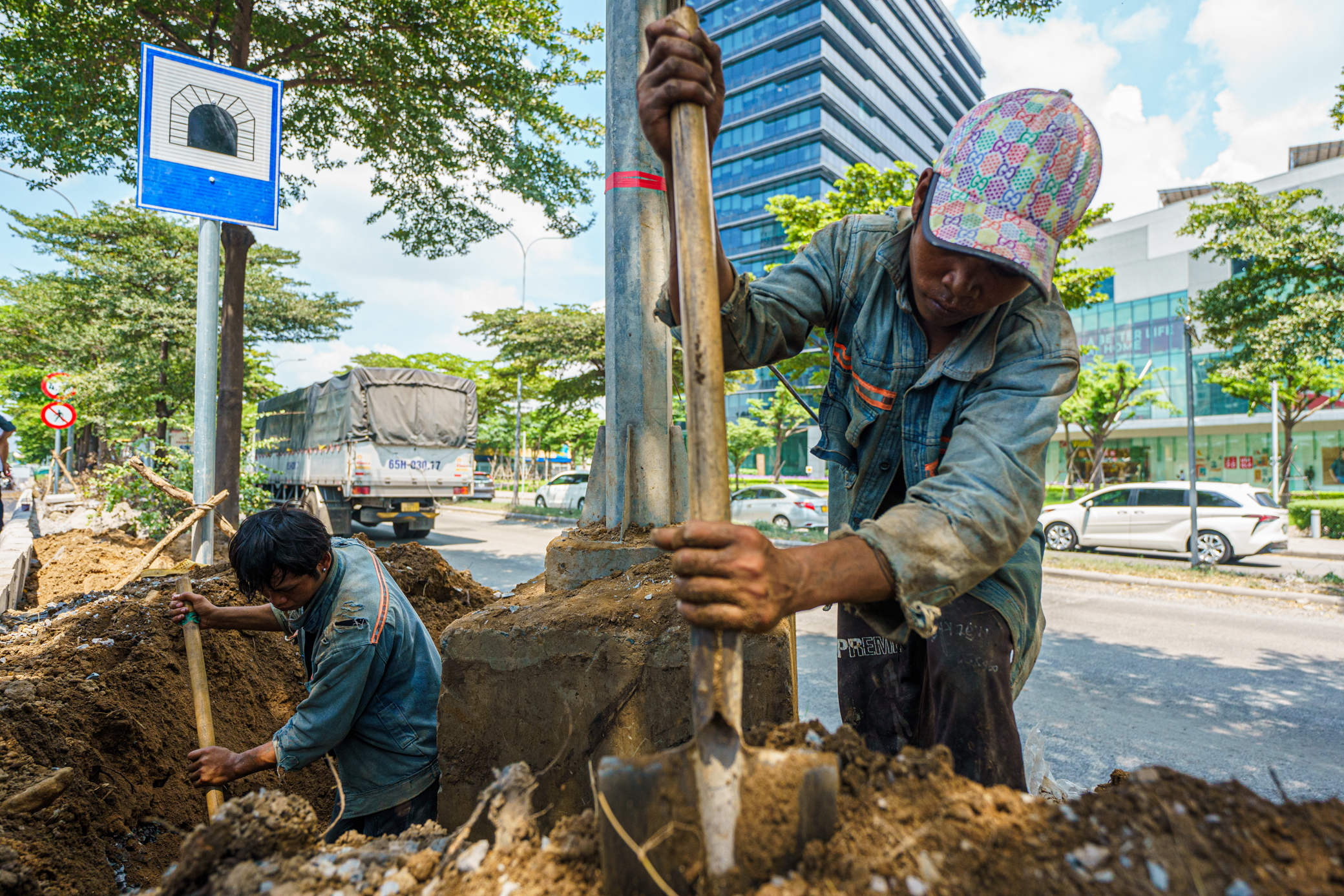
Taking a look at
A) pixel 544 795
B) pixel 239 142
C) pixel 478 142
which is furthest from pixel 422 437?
pixel 544 795

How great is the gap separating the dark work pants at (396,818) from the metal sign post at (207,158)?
2.60 metres

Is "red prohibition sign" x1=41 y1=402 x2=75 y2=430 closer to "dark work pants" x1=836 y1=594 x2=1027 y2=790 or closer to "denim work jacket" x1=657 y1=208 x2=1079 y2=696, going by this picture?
"denim work jacket" x1=657 y1=208 x2=1079 y2=696

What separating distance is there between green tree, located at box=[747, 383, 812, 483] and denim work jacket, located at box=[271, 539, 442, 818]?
23620 millimetres

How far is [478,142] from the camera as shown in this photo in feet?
25.5

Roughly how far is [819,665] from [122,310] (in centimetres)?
1416

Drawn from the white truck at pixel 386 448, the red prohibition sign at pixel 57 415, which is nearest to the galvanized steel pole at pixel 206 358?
the white truck at pixel 386 448

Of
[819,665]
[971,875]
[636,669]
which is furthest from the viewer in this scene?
[819,665]

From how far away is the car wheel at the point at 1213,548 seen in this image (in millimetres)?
11086

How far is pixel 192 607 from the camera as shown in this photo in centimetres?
283

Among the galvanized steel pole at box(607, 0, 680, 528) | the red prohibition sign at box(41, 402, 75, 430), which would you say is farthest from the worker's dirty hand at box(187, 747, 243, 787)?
the red prohibition sign at box(41, 402, 75, 430)

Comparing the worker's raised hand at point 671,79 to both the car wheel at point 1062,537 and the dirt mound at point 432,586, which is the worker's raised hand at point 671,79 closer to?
the dirt mound at point 432,586

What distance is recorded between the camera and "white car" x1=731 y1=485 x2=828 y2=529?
1619 centimetres

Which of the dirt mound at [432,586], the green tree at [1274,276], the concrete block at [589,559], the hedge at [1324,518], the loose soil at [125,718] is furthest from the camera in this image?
the hedge at [1324,518]

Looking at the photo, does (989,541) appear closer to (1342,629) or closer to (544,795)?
(544,795)
